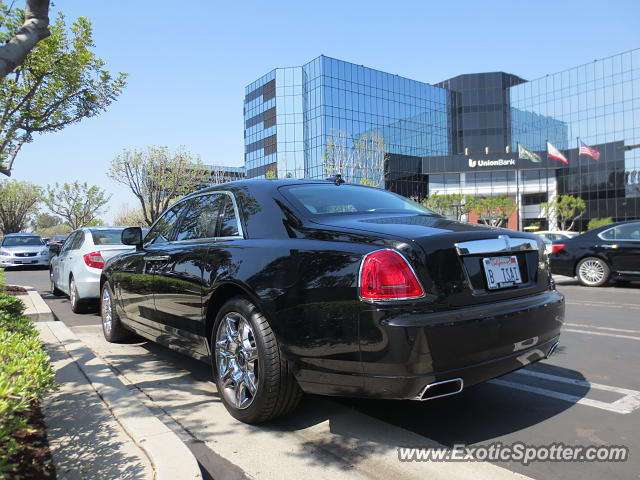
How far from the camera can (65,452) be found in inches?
101

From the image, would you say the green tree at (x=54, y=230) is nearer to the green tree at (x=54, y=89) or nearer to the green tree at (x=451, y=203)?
the green tree at (x=451, y=203)

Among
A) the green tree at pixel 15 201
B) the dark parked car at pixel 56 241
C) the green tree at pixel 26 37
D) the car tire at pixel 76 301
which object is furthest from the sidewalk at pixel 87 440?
the green tree at pixel 15 201

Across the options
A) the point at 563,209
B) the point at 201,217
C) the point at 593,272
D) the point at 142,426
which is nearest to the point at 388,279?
the point at 142,426

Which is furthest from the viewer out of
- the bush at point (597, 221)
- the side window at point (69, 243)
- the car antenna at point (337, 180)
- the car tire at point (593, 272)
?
the bush at point (597, 221)

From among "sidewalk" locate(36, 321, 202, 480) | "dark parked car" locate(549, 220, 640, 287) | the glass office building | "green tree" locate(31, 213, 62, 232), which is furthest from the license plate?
"green tree" locate(31, 213, 62, 232)

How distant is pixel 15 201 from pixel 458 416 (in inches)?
2678

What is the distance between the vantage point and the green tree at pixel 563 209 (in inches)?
2557

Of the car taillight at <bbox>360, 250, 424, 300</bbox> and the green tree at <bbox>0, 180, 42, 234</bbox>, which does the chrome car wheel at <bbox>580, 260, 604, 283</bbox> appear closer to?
the car taillight at <bbox>360, 250, 424, 300</bbox>

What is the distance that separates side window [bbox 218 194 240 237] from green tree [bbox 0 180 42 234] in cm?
6159

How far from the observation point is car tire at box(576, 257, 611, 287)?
10588 mm

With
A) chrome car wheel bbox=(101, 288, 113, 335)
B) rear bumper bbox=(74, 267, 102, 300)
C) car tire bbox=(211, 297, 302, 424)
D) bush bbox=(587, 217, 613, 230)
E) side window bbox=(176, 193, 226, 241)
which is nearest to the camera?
car tire bbox=(211, 297, 302, 424)

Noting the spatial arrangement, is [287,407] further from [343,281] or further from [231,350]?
[343,281]

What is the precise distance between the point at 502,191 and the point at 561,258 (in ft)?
209

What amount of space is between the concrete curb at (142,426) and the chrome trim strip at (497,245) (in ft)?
6.05
